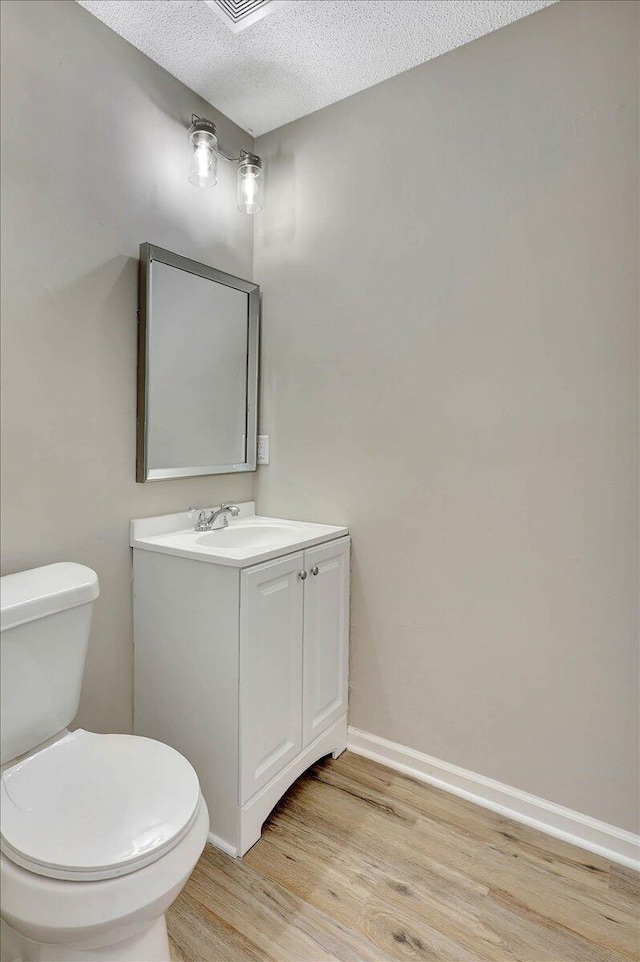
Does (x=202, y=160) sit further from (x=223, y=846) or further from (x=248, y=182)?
(x=223, y=846)

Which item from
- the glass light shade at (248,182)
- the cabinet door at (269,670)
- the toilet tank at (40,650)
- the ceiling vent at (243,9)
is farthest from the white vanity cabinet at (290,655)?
the ceiling vent at (243,9)

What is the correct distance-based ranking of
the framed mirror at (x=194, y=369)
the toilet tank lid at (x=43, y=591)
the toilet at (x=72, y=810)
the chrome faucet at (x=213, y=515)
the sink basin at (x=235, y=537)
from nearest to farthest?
1. the toilet at (x=72, y=810)
2. the toilet tank lid at (x=43, y=591)
3. the sink basin at (x=235, y=537)
4. the framed mirror at (x=194, y=369)
5. the chrome faucet at (x=213, y=515)

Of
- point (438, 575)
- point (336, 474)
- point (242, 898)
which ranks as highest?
point (336, 474)

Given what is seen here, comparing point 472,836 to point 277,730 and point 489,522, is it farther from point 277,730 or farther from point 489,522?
point 489,522

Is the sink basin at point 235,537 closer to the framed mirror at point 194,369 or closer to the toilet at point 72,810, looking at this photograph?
the framed mirror at point 194,369

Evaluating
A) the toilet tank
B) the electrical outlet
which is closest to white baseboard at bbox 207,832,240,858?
the toilet tank

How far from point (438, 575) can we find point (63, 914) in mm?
1322

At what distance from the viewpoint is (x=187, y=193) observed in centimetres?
187

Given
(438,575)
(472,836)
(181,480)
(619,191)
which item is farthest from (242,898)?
(619,191)

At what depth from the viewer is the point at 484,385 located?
1.67m

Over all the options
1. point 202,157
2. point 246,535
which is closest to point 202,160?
point 202,157

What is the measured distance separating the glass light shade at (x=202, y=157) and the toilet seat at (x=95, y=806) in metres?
1.80

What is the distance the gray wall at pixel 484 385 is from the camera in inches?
57.7

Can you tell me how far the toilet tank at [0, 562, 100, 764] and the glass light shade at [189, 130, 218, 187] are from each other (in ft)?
4.60
